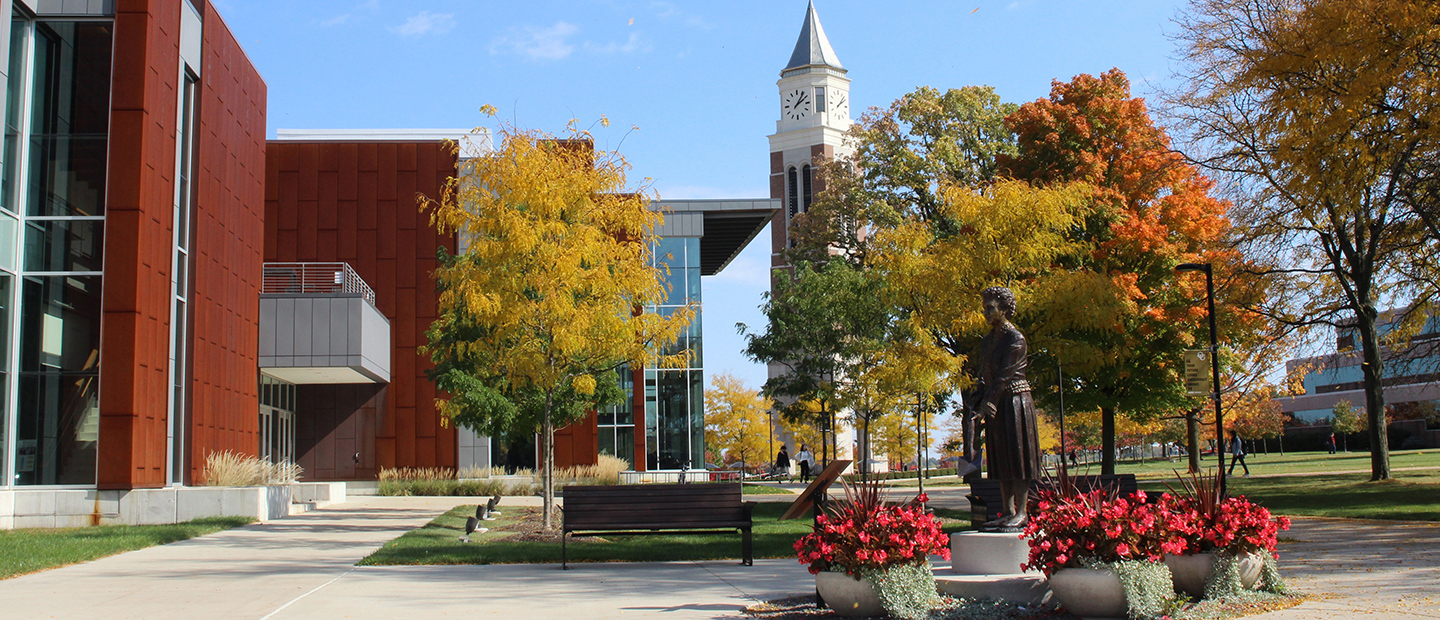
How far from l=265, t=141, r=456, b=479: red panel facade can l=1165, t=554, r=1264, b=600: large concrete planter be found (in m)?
30.0

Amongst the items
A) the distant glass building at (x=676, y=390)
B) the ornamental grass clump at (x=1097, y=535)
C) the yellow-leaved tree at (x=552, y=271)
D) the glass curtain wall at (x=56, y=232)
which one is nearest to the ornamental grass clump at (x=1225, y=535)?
the ornamental grass clump at (x=1097, y=535)

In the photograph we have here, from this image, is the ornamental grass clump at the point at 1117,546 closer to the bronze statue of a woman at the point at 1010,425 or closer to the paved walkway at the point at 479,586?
the paved walkway at the point at 479,586

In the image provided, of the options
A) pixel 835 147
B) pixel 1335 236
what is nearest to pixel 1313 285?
pixel 1335 236

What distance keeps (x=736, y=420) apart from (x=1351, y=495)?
4605 centimetres

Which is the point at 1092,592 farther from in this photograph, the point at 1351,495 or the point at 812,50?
the point at 812,50

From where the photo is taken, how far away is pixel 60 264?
2008cm

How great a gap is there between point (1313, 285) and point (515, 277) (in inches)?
845

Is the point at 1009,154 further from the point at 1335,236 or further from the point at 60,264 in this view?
the point at 60,264

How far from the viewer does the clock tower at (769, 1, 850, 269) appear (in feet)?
295

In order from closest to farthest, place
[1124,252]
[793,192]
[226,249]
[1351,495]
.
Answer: [1351,495] < [1124,252] < [226,249] < [793,192]

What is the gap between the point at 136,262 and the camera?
64.7 ft

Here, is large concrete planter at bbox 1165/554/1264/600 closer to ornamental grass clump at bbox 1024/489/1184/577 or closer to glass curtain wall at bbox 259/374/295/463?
ornamental grass clump at bbox 1024/489/1184/577

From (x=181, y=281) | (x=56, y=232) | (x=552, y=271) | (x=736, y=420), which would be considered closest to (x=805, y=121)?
(x=736, y=420)

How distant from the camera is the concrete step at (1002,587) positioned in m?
8.53
